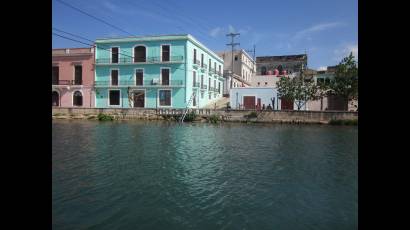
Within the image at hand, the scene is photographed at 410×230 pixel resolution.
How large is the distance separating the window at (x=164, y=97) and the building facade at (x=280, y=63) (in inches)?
783

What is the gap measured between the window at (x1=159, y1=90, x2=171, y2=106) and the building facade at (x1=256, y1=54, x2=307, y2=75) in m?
19.9

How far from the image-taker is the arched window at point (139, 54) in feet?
123

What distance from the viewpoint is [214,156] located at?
1312 cm

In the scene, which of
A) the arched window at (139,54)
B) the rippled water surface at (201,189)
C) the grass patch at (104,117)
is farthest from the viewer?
the arched window at (139,54)

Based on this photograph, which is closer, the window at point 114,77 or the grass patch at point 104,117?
the grass patch at point 104,117

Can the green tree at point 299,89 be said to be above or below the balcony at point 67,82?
below

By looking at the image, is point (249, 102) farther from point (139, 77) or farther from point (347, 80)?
point (139, 77)

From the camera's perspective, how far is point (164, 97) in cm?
3719

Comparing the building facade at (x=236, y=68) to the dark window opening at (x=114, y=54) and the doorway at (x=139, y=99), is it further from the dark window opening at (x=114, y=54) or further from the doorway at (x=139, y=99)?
the dark window opening at (x=114, y=54)

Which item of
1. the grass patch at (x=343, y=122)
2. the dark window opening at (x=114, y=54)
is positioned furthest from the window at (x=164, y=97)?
the grass patch at (x=343, y=122)

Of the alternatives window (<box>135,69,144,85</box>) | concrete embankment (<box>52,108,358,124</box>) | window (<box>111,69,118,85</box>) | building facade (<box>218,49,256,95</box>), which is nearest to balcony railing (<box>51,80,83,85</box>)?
window (<box>111,69,118,85</box>)

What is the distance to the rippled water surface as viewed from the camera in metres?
6.32
